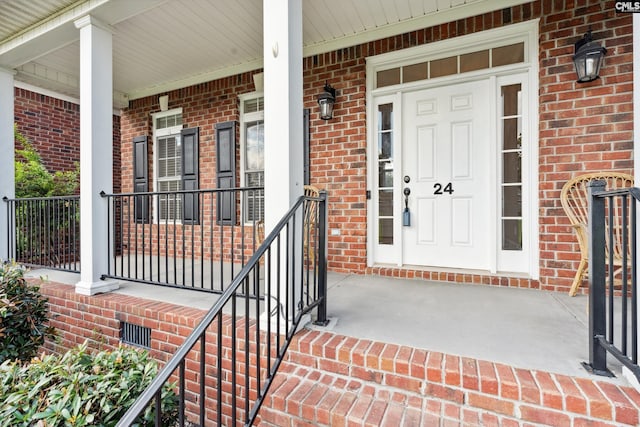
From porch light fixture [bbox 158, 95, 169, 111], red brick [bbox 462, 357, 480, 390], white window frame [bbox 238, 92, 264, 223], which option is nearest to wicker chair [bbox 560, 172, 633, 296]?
red brick [bbox 462, 357, 480, 390]

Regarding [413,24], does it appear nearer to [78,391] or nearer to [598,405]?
[598,405]

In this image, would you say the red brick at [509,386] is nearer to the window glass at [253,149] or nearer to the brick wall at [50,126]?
the window glass at [253,149]

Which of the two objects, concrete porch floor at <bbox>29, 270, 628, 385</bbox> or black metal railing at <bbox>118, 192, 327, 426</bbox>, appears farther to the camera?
black metal railing at <bbox>118, 192, 327, 426</bbox>

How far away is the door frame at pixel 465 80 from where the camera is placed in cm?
285

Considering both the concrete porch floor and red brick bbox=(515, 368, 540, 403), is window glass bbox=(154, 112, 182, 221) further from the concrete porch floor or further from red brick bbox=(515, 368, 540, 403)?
red brick bbox=(515, 368, 540, 403)

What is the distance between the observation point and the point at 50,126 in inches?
202

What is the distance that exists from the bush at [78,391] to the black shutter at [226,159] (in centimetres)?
293

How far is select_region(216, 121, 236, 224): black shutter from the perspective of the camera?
4.32 m

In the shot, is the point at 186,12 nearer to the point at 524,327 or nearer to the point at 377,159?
the point at 377,159

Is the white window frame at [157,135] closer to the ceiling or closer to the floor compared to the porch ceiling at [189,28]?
closer to the floor

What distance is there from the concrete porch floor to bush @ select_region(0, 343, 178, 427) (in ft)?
3.14

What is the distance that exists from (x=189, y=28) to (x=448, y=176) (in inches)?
126

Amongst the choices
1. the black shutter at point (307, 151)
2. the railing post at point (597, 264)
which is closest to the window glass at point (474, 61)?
the black shutter at point (307, 151)

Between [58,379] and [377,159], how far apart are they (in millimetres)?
3109
